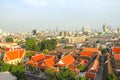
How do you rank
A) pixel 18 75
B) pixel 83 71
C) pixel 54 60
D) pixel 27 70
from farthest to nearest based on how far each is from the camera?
1. pixel 54 60
2. pixel 27 70
3. pixel 83 71
4. pixel 18 75

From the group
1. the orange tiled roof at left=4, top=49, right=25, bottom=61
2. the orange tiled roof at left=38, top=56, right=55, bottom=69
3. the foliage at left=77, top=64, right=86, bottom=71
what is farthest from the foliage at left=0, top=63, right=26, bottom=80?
the foliage at left=77, top=64, right=86, bottom=71

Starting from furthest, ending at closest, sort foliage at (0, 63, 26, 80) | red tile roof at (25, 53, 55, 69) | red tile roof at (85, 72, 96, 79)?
red tile roof at (25, 53, 55, 69) < red tile roof at (85, 72, 96, 79) < foliage at (0, 63, 26, 80)

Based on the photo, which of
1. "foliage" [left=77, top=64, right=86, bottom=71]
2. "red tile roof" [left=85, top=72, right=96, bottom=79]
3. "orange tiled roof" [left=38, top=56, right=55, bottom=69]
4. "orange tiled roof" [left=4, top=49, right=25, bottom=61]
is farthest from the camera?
"orange tiled roof" [left=4, top=49, right=25, bottom=61]

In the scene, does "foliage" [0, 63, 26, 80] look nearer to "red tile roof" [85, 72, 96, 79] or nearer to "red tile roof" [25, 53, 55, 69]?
"red tile roof" [25, 53, 55, 69]

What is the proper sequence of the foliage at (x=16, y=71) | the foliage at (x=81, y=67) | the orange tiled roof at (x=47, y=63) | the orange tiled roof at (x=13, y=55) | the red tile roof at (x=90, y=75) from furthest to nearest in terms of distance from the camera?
the orange tiled roof at (x=13, y=55), the orange tiled roof at (x=47, y=63), the foliage at (x=81, y=67), the red tile roof at (x=90, y=75), the foliage at (x=16, y=71)

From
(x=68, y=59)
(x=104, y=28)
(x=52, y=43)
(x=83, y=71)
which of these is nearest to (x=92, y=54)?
(x=68, y=59)

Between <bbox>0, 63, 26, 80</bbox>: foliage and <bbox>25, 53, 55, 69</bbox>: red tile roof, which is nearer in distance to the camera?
<bbox>0, 63, 26, 80</bbox>: foliage

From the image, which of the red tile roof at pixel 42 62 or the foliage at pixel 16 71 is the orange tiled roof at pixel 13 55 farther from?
the foliage at pixel 16 71

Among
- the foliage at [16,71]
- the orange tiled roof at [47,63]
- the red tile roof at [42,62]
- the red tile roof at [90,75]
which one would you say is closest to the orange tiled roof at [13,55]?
the red tile roof at [42,62]

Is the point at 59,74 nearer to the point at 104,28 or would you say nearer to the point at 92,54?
the point at 92,54

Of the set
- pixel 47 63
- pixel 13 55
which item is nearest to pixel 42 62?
pixel 47 63

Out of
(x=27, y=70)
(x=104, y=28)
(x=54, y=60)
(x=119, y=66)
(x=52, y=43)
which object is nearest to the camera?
(x=119, y=66)
